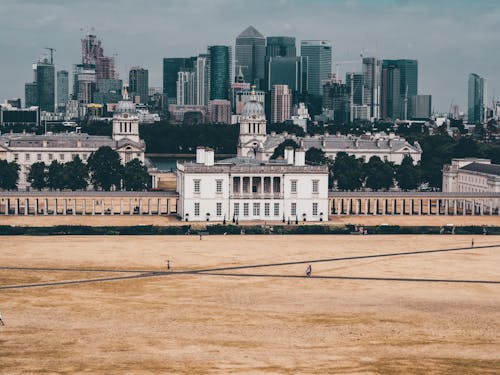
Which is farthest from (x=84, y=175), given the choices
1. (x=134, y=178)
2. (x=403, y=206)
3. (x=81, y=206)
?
(x=403, y=206)

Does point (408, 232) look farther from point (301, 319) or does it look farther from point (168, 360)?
point (168, 360)

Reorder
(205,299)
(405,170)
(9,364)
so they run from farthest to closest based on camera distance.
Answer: (405,170)
(205,299)
(9,364)

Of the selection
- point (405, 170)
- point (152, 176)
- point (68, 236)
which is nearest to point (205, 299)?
point (68, 236)

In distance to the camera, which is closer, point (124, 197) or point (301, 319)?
point (301, 319)

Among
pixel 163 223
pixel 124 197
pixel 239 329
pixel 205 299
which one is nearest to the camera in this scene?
pixel 239 329

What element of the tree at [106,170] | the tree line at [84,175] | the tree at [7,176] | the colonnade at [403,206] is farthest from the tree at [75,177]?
the colonnade at [403,206]

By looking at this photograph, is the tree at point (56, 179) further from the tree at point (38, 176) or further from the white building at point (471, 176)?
the white building at point (471, 176)
